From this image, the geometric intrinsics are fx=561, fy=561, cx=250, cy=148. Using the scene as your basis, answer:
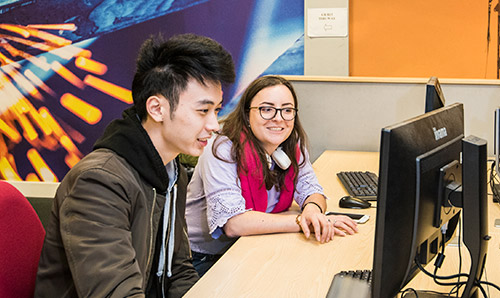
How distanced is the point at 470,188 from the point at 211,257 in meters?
1.13

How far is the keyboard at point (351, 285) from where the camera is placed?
4.14ft

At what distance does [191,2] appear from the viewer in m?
3.70

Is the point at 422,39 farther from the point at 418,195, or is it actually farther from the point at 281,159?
the point at 418,195

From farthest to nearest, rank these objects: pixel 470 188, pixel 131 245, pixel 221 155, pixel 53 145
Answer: pixel 53 145 → pixel 221 155 → pixel 131 245 → pixel 470 188

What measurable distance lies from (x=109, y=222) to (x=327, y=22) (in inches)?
105

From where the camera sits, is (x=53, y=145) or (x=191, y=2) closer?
(x=191, y=2)

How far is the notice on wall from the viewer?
349cm

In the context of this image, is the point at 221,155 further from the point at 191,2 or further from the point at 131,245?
the point at 191,2

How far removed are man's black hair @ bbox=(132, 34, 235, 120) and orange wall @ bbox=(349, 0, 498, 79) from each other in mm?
2370

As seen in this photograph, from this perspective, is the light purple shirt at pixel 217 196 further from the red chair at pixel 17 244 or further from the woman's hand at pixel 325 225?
the red chair at pixel 17 244

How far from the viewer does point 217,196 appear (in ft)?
6.01

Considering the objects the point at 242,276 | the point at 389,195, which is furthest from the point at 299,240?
the point at 389,195

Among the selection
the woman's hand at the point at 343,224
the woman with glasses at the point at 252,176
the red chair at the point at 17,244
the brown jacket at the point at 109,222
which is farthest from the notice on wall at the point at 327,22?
the red chair at the point at 17,244

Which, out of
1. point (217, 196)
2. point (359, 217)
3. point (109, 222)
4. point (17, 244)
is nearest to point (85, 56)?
point (217, 196)
